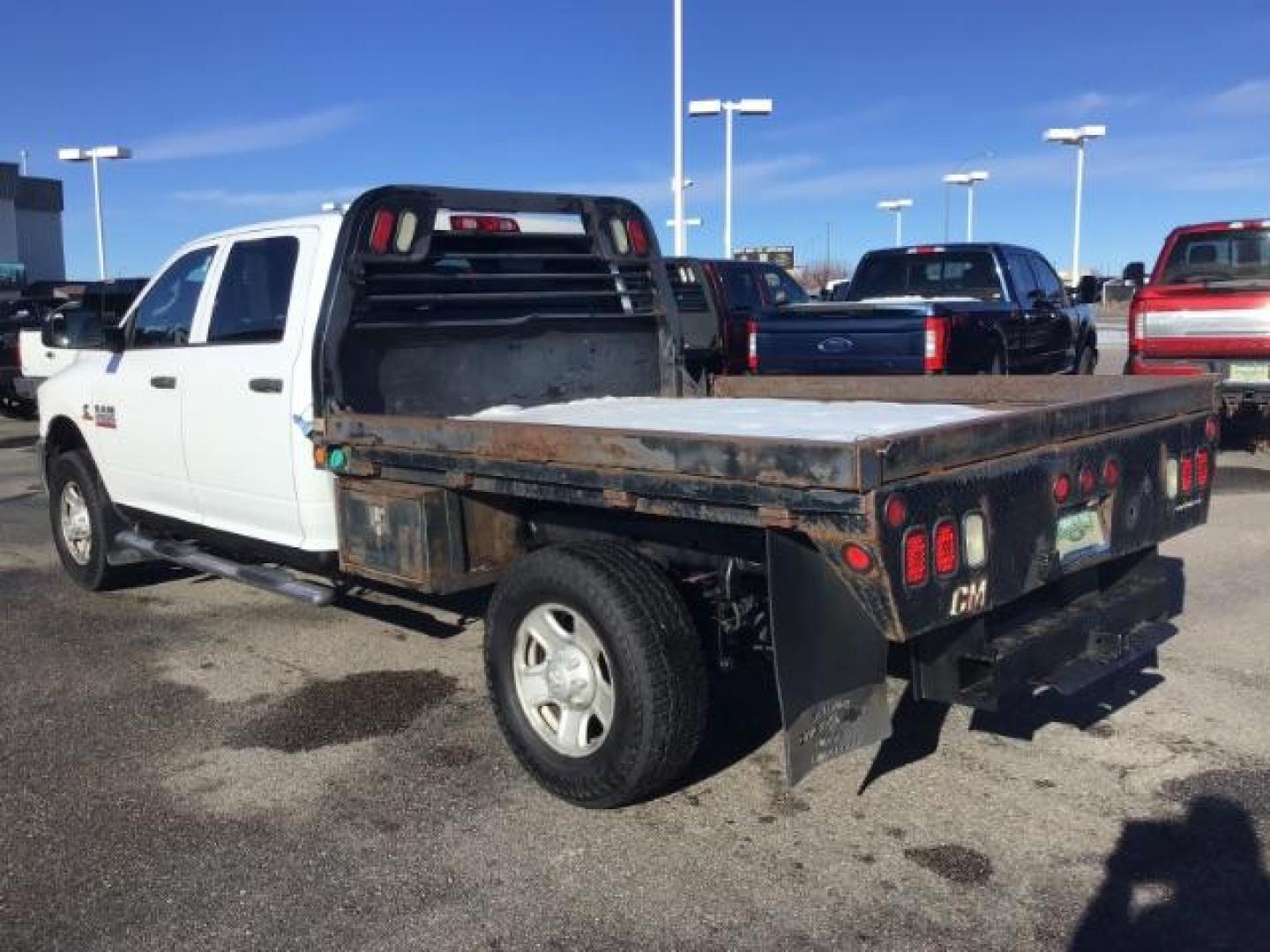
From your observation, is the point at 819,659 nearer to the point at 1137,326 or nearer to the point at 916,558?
the point at 916,558

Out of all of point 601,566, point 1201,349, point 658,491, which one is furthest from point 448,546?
point 1201,349

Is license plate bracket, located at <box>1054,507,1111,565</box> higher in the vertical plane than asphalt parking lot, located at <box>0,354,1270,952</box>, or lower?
higher

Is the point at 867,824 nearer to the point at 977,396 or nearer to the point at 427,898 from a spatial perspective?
the point at 427,898

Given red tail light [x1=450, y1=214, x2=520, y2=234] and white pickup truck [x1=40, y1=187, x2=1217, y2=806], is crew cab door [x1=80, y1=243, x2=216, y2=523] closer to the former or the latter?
white pickup truck [x1=40, y1=187, x2=1217, y2=806]

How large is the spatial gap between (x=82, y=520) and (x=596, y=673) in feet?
15.1

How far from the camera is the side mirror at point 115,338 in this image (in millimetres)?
6470

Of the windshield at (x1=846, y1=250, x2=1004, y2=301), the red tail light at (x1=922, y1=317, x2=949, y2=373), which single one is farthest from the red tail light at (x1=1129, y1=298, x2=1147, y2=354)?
the red tail light at (x1=922, y1=317, x2=949, y2=373)

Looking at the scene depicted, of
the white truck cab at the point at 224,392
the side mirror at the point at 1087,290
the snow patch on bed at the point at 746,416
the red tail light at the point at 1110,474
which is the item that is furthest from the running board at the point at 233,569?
the side mirror at the point at 1087,290

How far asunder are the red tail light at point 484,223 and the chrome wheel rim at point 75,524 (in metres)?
3.16

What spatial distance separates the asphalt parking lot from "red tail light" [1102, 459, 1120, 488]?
1070 millimetres

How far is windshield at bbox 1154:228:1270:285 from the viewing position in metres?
11.2

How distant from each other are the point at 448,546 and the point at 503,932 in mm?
1566

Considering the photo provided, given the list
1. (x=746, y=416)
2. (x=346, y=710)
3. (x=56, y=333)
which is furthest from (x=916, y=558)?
(x=56, y=333)

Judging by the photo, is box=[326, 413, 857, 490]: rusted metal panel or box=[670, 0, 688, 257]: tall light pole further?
box=[670, 0, 688, 257]: tall light pole
